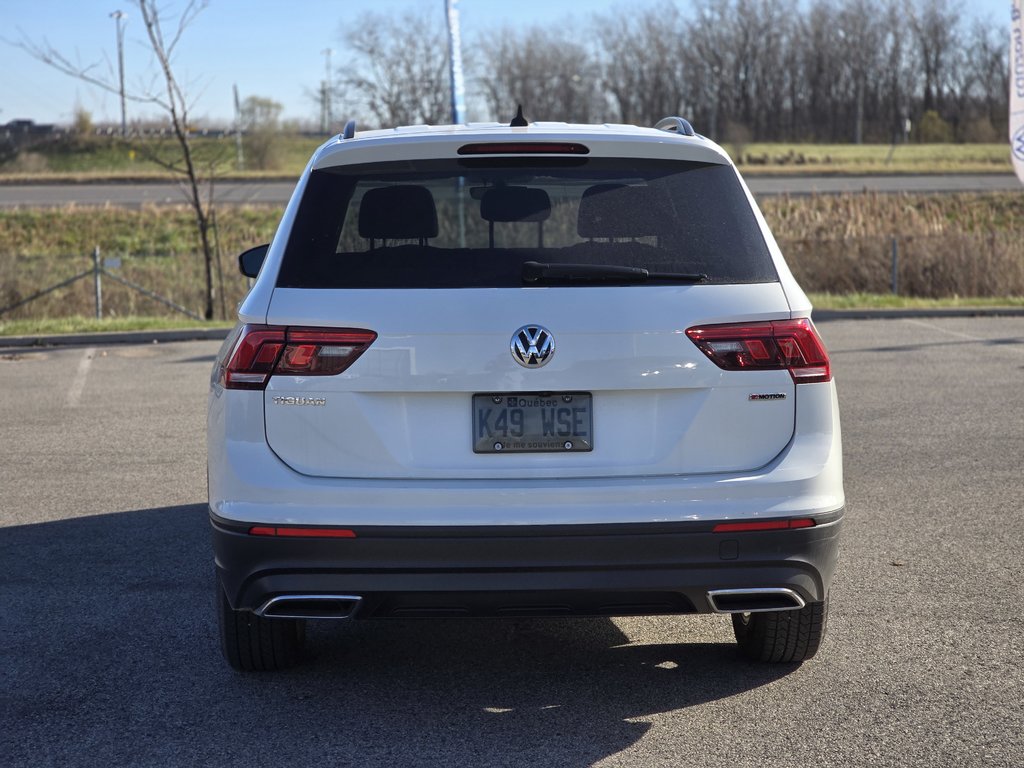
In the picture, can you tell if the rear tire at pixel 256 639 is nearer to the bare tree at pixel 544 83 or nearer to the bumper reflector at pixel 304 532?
the bumper reflector at pixel 304 532

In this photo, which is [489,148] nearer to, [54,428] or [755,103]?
[54,428]

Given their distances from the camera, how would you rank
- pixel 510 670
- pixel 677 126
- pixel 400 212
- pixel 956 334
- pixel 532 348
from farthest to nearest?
pixel 956 334 < pixel 677 126 < pixel 510 670 < pixel 400 212 < pixel 532 348

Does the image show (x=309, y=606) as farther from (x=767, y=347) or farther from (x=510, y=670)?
(x=767, y=347)

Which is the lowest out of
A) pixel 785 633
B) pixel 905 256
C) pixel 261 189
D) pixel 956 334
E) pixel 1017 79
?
pixel 785 633

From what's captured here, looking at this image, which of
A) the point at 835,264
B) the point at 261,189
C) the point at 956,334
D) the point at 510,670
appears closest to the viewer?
the point at 510,670

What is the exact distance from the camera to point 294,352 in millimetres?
3805

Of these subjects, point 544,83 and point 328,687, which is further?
point 544,83

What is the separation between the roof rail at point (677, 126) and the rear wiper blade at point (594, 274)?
0.78 metres

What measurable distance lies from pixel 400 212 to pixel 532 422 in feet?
3.04

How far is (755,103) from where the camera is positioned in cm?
10088

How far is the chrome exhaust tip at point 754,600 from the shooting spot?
12.6 feet

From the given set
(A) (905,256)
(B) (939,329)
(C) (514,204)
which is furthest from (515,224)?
(A) (905,256)

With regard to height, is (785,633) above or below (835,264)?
below

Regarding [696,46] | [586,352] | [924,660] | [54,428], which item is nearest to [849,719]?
[924,660]
